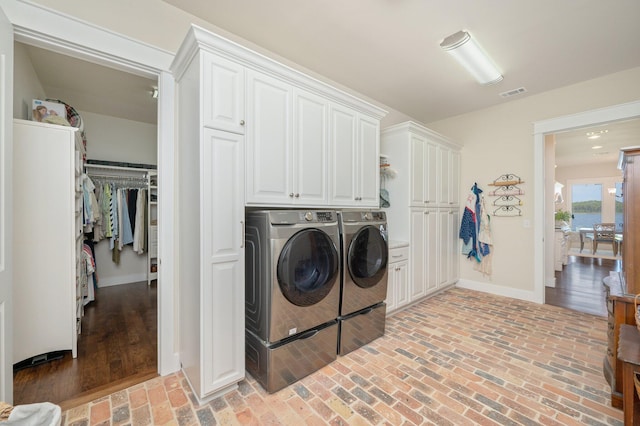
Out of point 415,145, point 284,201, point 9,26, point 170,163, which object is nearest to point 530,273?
point 415,145

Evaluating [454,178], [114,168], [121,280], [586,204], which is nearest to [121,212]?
[114,168]

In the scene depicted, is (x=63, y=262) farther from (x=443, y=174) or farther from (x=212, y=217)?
(x=443, y=174)

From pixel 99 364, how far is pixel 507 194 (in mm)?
4937

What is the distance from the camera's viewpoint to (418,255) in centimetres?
335

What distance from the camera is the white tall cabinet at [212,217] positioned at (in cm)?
163

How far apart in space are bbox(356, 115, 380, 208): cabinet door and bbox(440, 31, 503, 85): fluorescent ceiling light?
35.4 inches

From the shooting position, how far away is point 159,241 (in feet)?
6.47

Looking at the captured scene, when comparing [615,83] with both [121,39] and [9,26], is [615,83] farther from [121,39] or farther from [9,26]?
[9,26]

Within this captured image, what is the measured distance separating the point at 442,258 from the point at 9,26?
14.6ft

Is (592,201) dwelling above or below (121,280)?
above

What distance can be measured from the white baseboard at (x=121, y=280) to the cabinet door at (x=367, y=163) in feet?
13.5

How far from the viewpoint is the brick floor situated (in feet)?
5.12

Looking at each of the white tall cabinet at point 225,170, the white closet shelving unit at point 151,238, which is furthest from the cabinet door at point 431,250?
the white closet shelving unit at point 151,238

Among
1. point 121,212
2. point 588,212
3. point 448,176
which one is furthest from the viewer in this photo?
point 588,212
